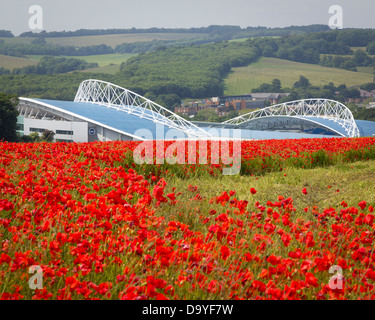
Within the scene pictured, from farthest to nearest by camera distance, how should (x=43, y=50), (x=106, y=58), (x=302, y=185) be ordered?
(x=106, y=58)
(x=43, y=50)
(x=302, y=185)

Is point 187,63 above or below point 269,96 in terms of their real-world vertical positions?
above

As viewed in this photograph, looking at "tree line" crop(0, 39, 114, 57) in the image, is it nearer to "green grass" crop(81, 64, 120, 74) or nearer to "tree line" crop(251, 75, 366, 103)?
"green grass" crop(81, 64, 120, 74)

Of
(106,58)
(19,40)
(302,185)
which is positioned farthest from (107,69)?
(302,185)

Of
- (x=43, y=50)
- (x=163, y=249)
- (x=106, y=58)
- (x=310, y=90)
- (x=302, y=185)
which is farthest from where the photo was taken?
(x=106, y=58)

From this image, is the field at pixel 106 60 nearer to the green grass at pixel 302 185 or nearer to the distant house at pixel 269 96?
the distant house at pixel 269 96

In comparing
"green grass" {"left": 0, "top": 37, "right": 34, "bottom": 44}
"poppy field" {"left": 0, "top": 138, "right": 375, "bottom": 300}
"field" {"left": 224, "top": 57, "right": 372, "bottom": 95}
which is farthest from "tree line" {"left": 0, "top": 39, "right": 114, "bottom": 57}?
"poppy field" {"left": 0, "top": 138, "right": 375, "bottom": 300}

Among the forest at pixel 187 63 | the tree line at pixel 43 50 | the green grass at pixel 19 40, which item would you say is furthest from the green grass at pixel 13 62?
the green grass at pixel 19 40

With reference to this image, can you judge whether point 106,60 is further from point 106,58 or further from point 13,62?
point 13,62
